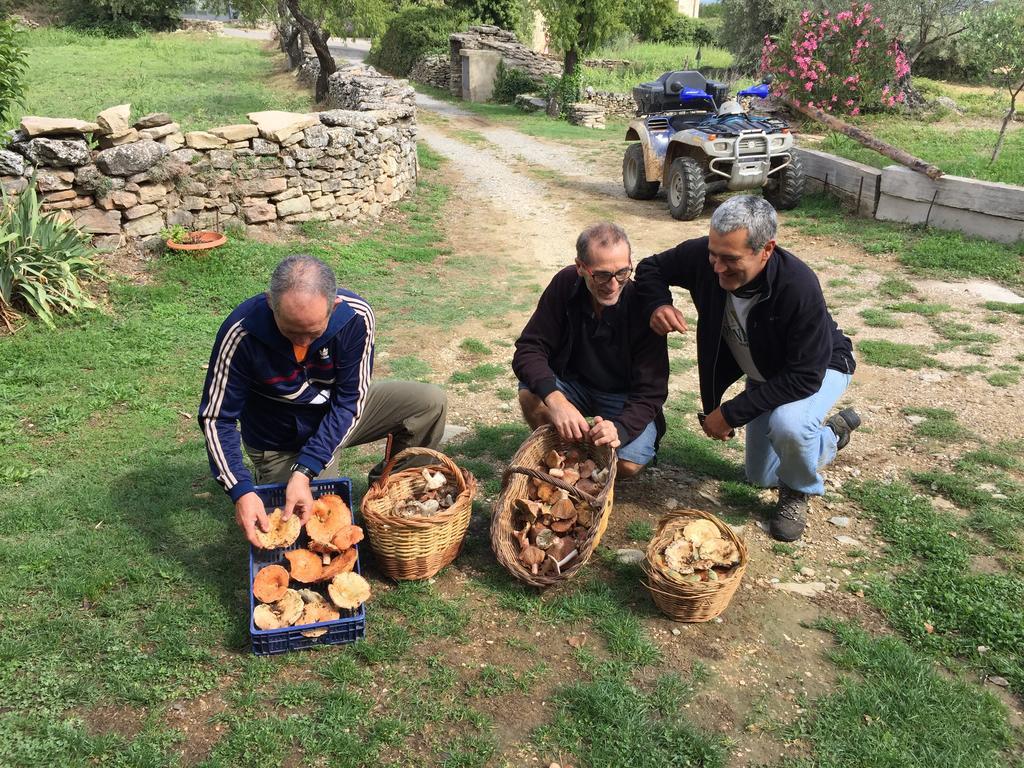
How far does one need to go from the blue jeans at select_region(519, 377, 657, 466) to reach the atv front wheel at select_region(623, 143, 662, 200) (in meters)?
8.00

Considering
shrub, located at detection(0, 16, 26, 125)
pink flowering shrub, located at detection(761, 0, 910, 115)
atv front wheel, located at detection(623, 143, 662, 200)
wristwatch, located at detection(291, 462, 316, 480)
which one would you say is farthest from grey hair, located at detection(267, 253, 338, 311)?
pink flowering shrub, located at detection(761, 0, 910, 115)

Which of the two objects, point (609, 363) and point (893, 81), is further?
point (893, 81)

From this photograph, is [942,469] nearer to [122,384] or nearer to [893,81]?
[122,384]

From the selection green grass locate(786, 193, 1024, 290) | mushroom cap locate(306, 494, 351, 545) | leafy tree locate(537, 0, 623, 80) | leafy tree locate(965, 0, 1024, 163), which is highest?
leafy tree locate(537, 0, 623, 80)

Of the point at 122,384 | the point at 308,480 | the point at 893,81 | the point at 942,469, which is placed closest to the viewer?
the point at 308,480

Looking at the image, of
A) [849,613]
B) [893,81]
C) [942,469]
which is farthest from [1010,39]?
[849,613]

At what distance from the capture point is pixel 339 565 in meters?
3.02

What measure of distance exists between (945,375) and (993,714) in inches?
135

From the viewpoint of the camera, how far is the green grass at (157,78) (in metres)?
15.5

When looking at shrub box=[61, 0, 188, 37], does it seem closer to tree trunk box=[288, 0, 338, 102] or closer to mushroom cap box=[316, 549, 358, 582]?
tree trunk box=[288, 0, 338, 102]

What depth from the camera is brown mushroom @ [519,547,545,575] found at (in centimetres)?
316

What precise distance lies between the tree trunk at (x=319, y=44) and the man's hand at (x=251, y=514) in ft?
56.1

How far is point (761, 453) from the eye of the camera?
387 centimetres

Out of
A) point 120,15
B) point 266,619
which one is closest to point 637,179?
point 266,619
